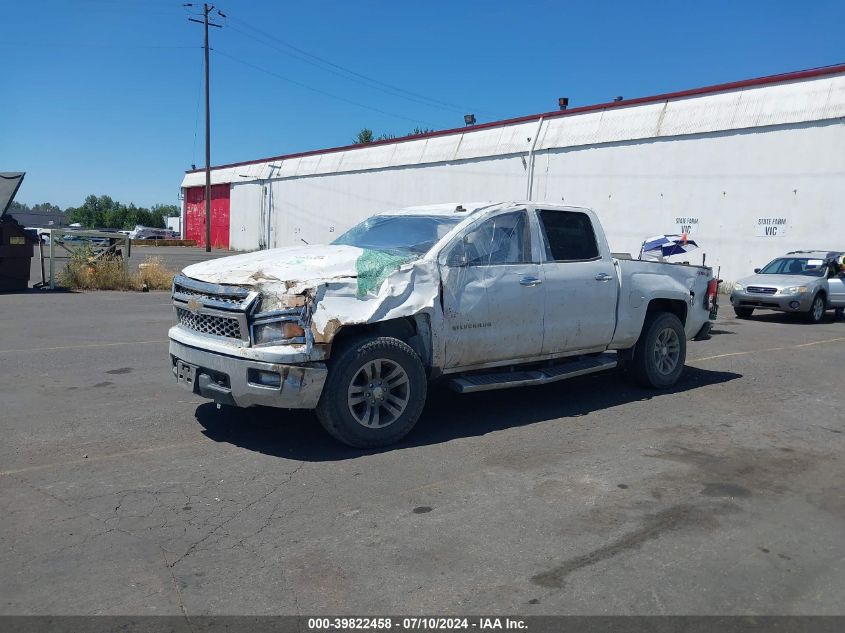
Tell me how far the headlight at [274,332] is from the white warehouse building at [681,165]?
20723mm

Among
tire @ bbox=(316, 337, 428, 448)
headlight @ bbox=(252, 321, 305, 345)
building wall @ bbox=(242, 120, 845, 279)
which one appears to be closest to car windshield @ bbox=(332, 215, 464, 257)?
tire @ bbox=(316, 337, 428, 448)

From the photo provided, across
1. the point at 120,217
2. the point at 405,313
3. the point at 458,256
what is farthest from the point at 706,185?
the point at 120,217

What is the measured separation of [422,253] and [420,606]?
131 inches

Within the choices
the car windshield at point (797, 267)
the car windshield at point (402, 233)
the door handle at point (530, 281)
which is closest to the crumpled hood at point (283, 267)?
the car windshield at point (402, 233)

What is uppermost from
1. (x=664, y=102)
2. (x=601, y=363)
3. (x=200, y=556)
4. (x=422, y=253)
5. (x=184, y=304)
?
(x=664, y=102)

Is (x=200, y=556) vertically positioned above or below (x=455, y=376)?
below

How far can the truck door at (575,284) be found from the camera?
695 centimetres

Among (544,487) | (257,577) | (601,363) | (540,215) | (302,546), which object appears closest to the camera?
(257,577)

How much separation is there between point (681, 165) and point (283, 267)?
22.4m

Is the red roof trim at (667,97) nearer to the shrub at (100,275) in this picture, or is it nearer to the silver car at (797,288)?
the silver car at (797,288)

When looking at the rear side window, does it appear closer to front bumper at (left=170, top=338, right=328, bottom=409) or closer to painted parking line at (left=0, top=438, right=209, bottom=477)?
front bumper at (left=170, top=338, right=328, bottom=409)

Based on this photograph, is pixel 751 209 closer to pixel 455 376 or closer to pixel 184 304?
pixel 455 376
